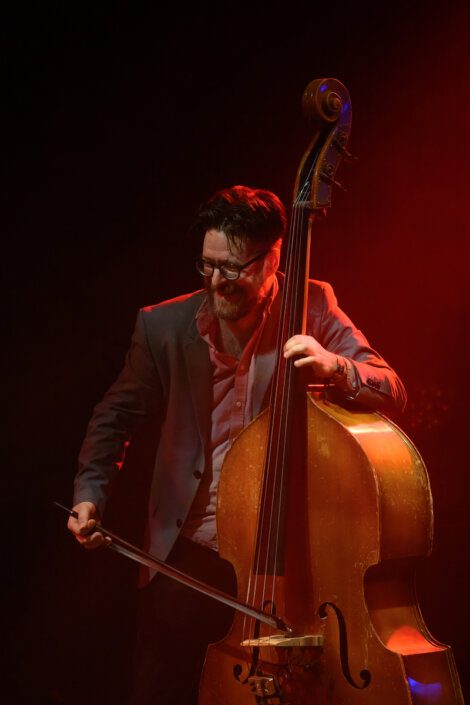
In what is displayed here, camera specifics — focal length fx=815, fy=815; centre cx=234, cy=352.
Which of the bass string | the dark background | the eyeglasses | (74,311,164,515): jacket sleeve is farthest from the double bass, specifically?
the dark background

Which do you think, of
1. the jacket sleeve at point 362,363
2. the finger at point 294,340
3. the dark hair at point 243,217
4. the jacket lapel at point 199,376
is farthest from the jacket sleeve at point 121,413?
the finger at point 294,340

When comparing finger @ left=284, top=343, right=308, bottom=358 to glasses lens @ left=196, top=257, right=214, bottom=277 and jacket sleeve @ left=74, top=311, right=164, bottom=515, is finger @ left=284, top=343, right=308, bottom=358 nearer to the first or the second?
glasses lens @ left=196, top=257, right=214, bottom=277

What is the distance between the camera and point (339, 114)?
188 cm

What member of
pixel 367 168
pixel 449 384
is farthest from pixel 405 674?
pixel 367 168

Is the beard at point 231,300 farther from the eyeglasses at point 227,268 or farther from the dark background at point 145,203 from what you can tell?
the dark background at point 145,203

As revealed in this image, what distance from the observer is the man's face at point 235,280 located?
206 centimetres

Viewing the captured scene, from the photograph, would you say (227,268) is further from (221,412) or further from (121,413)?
(121,413)

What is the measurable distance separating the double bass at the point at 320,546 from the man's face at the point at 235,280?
0.79ft

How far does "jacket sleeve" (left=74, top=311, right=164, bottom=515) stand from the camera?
2.14 meters

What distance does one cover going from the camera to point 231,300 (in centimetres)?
208

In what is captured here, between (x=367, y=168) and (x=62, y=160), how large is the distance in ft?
3.46

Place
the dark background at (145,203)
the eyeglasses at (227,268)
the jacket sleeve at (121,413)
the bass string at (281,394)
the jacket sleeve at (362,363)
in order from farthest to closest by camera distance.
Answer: the dark background at (145,203) < the jacket sleeve at (121,413) < the eyeglasses at (227,268) < the jacket sleeve at (362,363) < the bass string at (281,394)

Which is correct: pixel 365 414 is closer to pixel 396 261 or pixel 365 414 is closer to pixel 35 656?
pixel 396 261

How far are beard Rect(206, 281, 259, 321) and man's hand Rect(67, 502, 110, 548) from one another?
1.92ft
